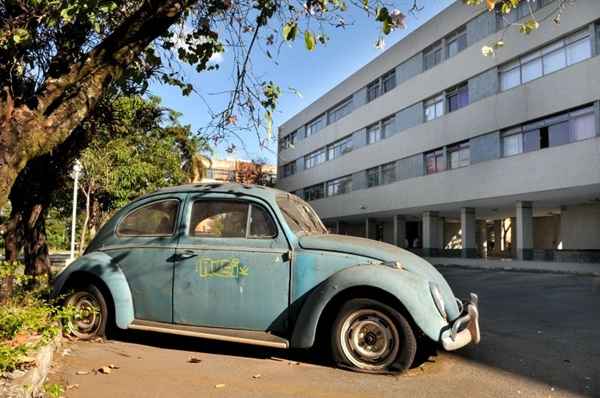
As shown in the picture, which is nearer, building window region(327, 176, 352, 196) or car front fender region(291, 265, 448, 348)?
car front fender region(291, 265, 448, 348)

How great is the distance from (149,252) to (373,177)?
29576 millimetres

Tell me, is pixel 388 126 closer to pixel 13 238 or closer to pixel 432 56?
pixel 432 56

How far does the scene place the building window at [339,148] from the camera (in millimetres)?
37950

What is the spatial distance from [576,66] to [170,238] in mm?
19825

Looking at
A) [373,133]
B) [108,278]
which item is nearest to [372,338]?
[108,278]

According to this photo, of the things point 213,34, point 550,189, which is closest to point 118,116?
point 213,34

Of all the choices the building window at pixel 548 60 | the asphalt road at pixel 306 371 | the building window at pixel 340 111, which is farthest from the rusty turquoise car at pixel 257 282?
the building window at pixel 340 111

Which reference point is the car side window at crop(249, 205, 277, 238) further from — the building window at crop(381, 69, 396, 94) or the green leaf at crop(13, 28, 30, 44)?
the building window at crop(381, 69, 396, 94)

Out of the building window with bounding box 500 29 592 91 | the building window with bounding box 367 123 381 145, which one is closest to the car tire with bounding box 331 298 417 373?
the building window with bounding box 500 29 592 91

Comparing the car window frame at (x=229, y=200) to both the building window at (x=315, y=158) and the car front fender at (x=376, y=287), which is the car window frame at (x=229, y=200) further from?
the building window at (x=315, y=158)

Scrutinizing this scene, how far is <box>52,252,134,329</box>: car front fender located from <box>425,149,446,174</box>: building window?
77.8 ft

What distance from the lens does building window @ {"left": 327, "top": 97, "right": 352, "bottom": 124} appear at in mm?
38062

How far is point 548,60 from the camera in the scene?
21250 millimetres

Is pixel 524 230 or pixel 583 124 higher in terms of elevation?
pixel 583 124
